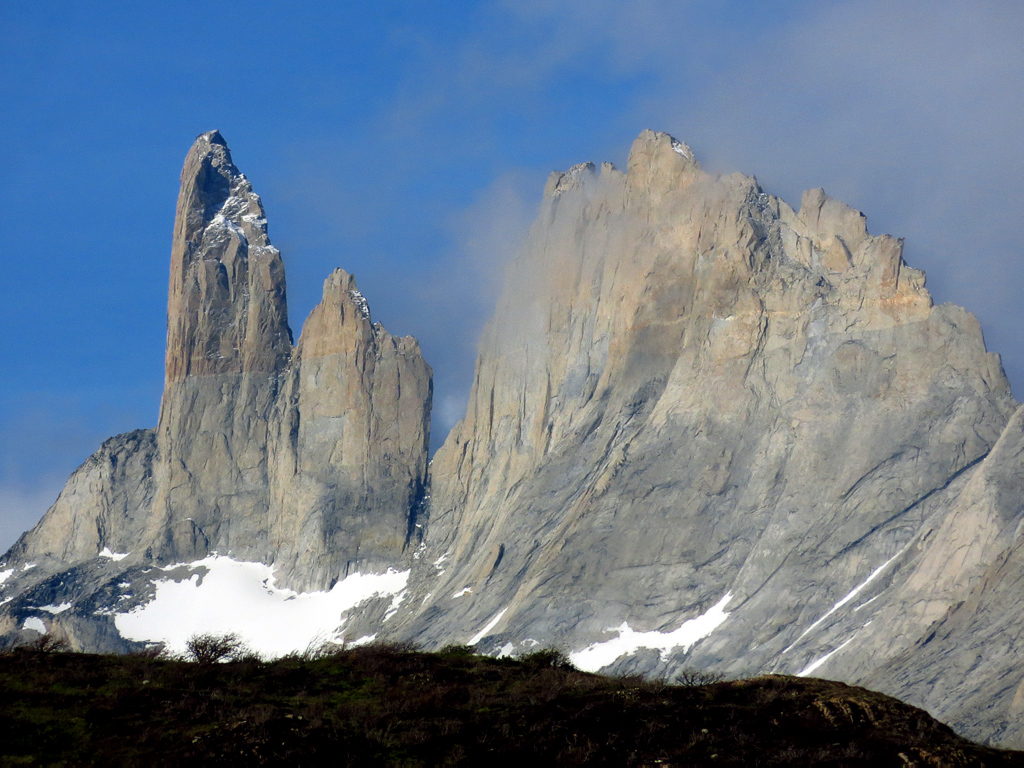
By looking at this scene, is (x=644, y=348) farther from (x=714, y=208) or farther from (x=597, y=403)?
(x=714, y=208)

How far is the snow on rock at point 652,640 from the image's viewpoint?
124875 mm

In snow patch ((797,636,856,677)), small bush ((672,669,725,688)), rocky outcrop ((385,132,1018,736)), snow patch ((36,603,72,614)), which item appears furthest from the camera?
snow patch ((36,603,72,614))

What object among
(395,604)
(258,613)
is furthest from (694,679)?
(258,613)

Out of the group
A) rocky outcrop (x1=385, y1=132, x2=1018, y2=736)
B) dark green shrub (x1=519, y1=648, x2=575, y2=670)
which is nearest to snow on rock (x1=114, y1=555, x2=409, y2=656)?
rocky outcrop (x1=385, y1=132, x2=1018, y2=736)

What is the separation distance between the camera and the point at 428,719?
22266 millimetres

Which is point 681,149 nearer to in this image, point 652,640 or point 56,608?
point 652,640

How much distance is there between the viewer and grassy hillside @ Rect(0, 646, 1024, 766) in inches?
785

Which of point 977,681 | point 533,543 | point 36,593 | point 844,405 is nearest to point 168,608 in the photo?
point 36,593

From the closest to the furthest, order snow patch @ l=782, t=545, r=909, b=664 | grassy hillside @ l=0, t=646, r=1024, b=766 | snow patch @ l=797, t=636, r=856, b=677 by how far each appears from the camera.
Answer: grassy hillside @ l=0, t=646, r=1024, b=766
snow patch @ l=797, t=636, r=856, b=677
snow patch @ l=782, t=545, r=909, b=664

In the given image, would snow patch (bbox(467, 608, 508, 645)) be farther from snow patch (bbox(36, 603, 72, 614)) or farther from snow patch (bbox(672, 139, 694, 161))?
snow patch (bbox(36, 603, 72, 614))

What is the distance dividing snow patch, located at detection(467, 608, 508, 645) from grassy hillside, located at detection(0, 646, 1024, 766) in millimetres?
112914

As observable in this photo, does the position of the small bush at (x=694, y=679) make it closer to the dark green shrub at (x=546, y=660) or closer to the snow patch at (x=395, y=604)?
the dark green shrub at (x=546, y=660)

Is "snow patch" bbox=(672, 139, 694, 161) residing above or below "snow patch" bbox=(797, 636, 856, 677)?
above

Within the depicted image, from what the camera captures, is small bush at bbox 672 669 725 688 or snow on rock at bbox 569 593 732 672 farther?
snow on rock at bbox 569 593 732 672
